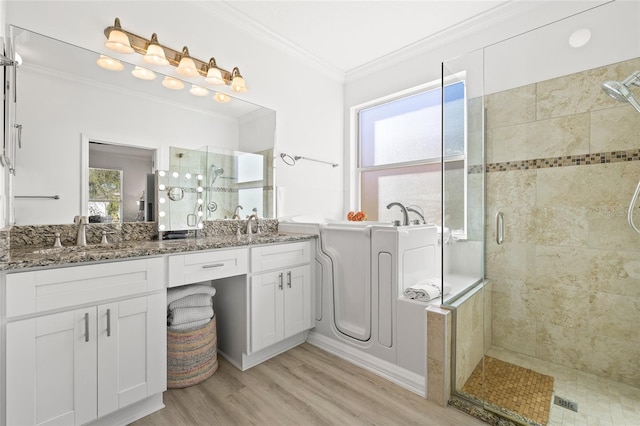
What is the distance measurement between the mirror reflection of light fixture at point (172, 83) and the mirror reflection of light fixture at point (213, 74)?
0.69 feet

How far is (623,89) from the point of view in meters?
1.75

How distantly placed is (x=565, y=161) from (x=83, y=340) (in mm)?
2879

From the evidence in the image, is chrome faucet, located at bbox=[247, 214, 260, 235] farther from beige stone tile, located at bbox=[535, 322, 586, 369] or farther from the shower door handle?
beige stone tile, located at bbox=[535, 322, 586, 369]

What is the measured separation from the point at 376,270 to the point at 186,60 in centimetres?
200

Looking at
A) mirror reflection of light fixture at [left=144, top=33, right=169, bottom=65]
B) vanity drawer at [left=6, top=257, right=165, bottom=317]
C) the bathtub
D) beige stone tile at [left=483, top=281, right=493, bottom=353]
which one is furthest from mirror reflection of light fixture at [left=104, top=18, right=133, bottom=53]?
beige stone tile at [left=483, top=281, right=493, bottom=353]

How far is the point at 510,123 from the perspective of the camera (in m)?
2.09

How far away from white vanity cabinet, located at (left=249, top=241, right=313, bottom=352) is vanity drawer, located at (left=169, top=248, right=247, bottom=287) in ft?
0.36

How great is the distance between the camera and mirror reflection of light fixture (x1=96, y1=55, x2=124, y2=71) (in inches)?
70.9

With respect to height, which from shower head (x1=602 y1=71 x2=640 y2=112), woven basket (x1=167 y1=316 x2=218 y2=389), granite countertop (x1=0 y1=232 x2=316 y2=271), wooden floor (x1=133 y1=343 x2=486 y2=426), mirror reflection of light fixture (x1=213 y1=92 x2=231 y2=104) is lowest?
wooden floor (x1=133 y1=343 x2=486 y2=426)

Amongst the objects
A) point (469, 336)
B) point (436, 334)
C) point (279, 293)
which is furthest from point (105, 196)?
point (469, 336)

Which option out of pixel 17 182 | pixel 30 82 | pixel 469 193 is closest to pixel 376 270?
pixel 469 193

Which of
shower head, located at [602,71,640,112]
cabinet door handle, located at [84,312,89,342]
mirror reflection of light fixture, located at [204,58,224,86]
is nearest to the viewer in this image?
cabinet door handle, located at [84,312,89,342]

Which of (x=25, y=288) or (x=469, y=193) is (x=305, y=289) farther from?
(x=25, y=288)

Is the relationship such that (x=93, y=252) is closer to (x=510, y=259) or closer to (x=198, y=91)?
(x=198, y=91)
